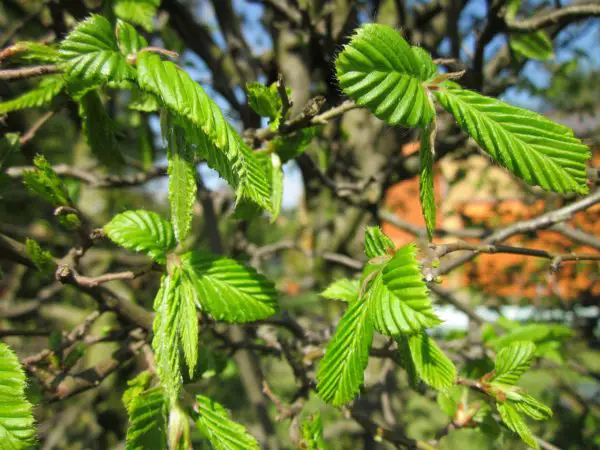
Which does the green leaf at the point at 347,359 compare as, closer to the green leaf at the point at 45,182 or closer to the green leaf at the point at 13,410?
the green leaf at the point at 13,410

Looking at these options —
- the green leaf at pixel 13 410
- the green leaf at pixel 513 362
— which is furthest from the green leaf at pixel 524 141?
the green leaf at pixel 13 410

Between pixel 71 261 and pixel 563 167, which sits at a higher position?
pixel 563 167

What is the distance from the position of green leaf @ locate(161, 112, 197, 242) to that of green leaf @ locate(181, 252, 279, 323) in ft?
0.38

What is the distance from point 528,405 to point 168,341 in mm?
716

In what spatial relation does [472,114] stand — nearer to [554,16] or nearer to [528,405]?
[528,405]

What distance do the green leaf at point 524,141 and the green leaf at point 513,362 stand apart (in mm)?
423

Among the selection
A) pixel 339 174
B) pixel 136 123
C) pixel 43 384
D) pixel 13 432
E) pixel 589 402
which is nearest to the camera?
pixel 13 432

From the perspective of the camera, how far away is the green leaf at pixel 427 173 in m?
0.75

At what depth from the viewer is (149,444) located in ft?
2.64

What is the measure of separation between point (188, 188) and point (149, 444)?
0.43 metres

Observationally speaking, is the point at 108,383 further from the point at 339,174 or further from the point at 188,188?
the point at 188,188

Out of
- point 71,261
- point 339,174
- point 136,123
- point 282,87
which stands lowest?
point 71,261

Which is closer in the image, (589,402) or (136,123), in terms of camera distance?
(136,123)

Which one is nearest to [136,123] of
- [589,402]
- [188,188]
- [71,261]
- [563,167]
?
[71,261]
